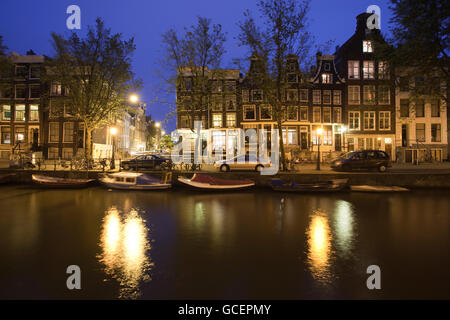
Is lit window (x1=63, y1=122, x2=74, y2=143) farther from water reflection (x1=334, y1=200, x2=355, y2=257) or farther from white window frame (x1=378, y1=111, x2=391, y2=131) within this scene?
white window frame (x1=378, y1=111, x2=391, y2=131)

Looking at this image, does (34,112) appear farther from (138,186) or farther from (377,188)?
(377,188)

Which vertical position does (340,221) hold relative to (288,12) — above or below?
below

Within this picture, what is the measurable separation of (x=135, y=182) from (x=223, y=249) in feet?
47.2

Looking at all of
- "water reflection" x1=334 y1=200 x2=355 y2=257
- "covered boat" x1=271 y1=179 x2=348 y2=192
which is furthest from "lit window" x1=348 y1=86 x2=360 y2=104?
"water reflection" x1=334 y1=200 x2=355 y2=257

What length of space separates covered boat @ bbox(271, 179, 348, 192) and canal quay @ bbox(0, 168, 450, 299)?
3233 millimetres

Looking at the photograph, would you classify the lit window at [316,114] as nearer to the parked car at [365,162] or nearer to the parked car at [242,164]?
the parked car at [365,162]

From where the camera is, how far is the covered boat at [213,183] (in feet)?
66.6

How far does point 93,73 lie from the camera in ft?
100

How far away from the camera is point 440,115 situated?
40812 millimetres

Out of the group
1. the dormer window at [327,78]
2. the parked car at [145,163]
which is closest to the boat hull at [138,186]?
the parked car at [145,163]

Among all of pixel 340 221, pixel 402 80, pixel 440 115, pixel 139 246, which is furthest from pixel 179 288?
pixel 440 115

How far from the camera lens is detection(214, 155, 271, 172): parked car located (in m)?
25.3

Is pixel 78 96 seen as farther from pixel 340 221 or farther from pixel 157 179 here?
pixel 340 221
